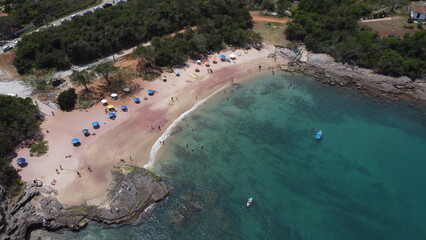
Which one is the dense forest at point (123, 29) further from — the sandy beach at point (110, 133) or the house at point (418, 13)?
the house at point (418, 13)

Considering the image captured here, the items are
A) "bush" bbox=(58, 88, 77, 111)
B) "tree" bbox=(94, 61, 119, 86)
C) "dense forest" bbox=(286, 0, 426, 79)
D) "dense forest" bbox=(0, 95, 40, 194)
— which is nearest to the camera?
"dense forest" bbox=(0, 95, 40, 194)

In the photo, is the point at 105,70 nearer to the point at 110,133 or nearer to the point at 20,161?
the point at 110,133

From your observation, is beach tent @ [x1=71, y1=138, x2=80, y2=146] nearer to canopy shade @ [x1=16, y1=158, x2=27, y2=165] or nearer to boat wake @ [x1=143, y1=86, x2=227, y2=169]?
canopy shade @ [x1=16, y1=158, x2=27, y2=165]

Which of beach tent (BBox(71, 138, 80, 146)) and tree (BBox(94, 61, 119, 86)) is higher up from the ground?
tree (BBox(94, 61, 119, 86))

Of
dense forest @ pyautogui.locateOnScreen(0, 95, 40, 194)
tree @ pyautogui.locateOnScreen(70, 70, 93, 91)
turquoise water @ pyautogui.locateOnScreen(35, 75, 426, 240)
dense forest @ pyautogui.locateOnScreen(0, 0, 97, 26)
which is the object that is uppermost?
dense forest @ pyautogui.locateOnScreen(0, 0, 97, 26)

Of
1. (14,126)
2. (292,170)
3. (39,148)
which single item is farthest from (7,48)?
(292,170)

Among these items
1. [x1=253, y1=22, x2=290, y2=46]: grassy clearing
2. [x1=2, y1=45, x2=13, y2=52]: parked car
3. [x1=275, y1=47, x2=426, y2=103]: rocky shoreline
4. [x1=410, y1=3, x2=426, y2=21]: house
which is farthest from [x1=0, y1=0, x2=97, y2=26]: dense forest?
[x1=410, y1=3, x2=426, y2=21]: house
